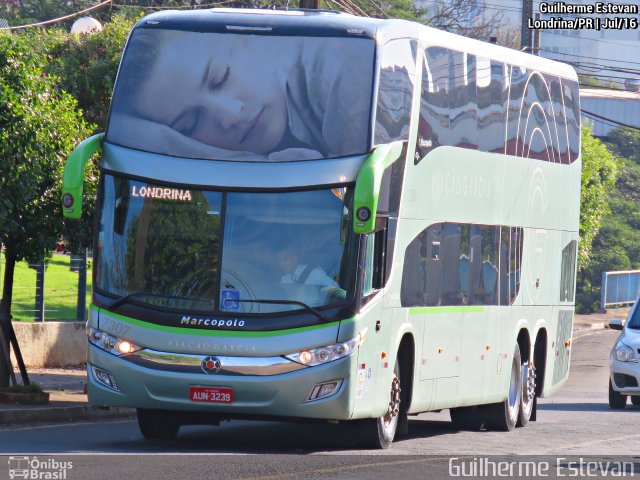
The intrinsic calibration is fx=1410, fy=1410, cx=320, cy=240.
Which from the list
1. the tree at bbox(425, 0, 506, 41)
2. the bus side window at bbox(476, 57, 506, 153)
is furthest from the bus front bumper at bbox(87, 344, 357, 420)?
the tree at bbox(425, 0, 506, 41)

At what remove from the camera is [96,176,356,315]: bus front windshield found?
12.6 m

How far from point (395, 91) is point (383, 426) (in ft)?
10.7

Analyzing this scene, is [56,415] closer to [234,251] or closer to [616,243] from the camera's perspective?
[234,251]

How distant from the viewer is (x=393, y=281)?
44.4 feet

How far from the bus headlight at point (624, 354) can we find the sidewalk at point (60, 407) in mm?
7777

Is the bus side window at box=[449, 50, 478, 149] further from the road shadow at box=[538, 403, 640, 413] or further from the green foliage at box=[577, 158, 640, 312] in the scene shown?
the green foliage at box=[577, 158, 640, 312]

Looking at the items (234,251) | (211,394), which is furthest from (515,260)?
(211,394)

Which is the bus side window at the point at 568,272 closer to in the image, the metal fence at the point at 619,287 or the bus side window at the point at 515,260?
the bus side window at the point at 515,260

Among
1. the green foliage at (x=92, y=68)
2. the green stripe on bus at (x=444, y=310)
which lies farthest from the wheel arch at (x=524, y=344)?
the green foliage at (x=92, y=68)

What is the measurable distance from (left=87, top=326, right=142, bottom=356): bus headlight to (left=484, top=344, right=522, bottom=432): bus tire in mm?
6465

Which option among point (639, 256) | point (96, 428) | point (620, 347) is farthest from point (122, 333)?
point (639, 256)

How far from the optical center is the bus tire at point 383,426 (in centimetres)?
1365

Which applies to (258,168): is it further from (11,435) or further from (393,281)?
(11,435)

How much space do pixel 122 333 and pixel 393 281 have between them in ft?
8.65
